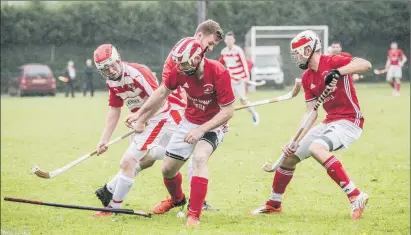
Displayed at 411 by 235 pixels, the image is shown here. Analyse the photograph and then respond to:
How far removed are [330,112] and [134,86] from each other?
1.92 m

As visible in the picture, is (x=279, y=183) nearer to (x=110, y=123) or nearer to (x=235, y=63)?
(x=110, y=123)

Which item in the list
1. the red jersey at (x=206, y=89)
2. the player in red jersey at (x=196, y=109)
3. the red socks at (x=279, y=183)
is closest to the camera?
the player in red jersey at (x=196, y=109)

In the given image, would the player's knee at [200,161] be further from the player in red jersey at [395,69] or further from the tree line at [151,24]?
the tree line at [151,24]

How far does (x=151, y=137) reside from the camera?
26.5 feet

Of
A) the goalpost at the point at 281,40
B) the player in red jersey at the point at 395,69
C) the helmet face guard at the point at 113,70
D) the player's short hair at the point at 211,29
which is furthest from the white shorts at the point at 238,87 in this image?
the goalpost at the point at 281,40

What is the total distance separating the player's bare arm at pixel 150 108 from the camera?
754cm

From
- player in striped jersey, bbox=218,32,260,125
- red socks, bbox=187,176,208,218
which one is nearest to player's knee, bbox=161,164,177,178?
red socks, bbox=187,176,208,218

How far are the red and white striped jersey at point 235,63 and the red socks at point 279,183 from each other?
11861mm

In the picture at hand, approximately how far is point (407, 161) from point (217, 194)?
3.96 metres

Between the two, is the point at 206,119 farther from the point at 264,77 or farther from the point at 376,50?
the point at 376,50

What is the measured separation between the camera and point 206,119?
298 inches

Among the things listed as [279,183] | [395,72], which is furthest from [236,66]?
[395,72]

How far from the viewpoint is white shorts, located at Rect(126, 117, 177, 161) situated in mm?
7941

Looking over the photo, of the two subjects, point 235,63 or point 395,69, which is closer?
point 235,63
